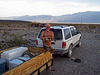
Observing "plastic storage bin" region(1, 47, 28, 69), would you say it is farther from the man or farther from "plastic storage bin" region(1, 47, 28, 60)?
the man

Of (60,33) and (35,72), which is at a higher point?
(60,33)

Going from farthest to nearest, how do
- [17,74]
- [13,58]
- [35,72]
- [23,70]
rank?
[13,58]
[35,72]
[23,70]
[17,74]

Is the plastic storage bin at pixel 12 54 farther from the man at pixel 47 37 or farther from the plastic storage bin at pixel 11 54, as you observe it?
the man at pixel 47 37

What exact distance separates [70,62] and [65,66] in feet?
2.19

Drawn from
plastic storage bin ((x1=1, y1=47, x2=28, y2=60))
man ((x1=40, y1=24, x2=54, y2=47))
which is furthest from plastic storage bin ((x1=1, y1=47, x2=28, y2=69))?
man ((x1=40, y1=24, x2=54, y2=47))

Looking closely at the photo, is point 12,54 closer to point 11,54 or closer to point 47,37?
point 11,54

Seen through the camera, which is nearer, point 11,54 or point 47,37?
point 11,54

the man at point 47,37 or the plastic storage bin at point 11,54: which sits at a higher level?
the man at point 47,37

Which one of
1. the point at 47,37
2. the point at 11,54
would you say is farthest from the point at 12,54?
the point at 47,37

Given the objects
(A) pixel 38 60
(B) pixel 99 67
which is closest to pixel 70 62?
(B) pixel 99 67

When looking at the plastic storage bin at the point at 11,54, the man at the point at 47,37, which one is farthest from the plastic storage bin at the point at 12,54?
the man at the point at 47,37

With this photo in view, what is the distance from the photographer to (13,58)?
441cm

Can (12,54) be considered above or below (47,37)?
below

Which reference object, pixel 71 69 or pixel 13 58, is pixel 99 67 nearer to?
pixel 71 69
